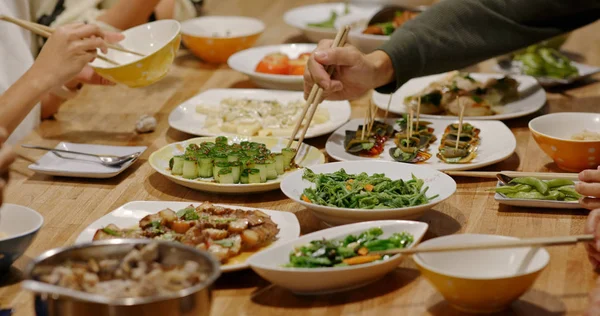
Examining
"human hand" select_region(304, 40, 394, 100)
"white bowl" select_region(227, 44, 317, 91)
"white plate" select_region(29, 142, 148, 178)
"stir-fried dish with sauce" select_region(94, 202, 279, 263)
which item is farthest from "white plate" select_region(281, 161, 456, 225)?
"white bowl" select_region(227, 44, 317, 91)

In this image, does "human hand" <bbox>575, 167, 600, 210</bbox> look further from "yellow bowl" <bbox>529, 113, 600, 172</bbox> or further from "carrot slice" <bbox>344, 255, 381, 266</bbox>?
"carrot slice" <bbox>344, 255, 381, 266</bbox>

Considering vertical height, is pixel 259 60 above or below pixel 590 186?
below

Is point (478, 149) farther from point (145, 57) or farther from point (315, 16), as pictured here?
point (315, 16)

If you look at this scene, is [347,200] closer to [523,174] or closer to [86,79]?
[523,174]

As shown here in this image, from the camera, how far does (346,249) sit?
159cm

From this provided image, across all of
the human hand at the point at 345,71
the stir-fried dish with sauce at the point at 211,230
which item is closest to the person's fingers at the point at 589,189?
the stir-fried dish with sauce at the point at 211,230

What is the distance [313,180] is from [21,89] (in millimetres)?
948

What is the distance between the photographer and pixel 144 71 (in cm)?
253

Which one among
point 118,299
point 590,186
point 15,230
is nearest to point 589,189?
point 590,186

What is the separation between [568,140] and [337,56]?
703mm

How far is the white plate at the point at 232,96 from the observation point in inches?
101

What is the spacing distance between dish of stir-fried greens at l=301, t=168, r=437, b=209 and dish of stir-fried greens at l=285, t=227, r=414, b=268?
0.20 m

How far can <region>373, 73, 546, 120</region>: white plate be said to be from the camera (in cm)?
267

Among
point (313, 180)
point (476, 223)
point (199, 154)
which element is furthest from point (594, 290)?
point (199, 154)
